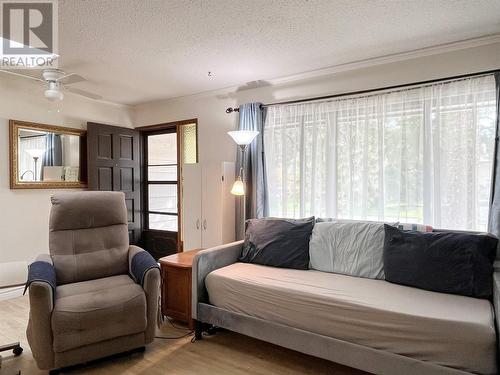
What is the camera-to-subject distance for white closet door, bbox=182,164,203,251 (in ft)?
12.3

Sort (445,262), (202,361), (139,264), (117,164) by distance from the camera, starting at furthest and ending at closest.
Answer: (117,164), (139,264), (202,361), (445,262)

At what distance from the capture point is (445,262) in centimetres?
214

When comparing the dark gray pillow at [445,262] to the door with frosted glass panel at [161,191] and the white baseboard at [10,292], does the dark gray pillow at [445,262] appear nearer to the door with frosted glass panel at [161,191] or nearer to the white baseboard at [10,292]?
the door with frosted glass panel at [161,191]

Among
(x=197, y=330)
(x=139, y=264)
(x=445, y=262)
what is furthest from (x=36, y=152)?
(x=445, y=262)

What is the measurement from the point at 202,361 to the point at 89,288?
0.99 m

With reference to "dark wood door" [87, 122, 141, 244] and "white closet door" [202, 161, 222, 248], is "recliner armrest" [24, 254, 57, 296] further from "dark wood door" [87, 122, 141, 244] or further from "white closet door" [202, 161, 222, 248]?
"dark wood door" [87, 122, 141, 244]

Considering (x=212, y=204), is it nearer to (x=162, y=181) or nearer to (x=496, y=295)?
(x=162, y=181)

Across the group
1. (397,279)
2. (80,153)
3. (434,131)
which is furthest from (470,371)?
(80,153)

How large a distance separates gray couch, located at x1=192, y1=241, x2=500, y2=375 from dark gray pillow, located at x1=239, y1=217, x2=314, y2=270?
0.11m

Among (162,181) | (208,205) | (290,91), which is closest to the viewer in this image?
(290,91)

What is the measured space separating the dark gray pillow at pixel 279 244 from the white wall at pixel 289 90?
761 mm

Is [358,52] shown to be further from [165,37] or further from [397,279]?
[397,279]

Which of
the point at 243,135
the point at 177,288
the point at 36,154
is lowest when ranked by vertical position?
the point at 177,288

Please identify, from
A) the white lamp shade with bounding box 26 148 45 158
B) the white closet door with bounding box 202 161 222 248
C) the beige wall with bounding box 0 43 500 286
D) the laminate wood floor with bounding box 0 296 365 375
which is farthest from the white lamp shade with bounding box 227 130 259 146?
the white lamp shade with bounding box 26 148 45 158
